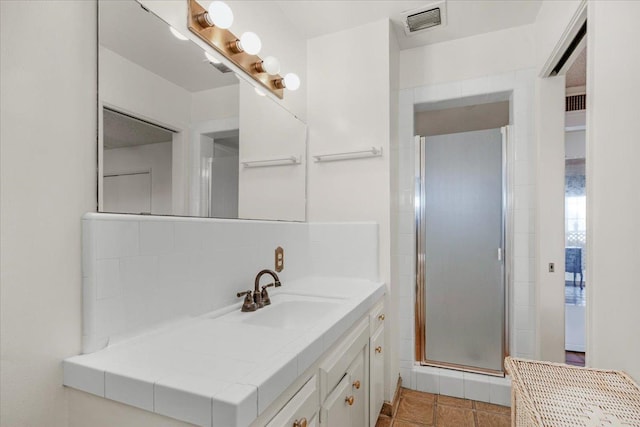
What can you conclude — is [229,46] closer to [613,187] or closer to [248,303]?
[248,303]

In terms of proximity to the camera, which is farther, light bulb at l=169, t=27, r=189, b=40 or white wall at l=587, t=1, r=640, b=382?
light bulb at l=169, t=27, r=189, b=40

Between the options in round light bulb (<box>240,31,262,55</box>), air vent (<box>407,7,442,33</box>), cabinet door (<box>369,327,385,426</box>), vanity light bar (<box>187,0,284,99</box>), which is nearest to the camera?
vanity light bar (<box>187,0,284,99</box>)

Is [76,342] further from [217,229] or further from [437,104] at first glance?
[437,104]

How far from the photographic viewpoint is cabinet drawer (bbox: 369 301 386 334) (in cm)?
176

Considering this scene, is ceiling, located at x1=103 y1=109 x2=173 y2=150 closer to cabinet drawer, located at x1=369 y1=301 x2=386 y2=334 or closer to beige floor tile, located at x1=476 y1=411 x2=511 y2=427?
cabinet drawer, located at x1=369 y1=301 x2=386 y2=334

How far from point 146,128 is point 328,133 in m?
1.35

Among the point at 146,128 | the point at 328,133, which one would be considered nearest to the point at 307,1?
the point at 328,133

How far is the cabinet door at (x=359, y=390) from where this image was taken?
4.72ft

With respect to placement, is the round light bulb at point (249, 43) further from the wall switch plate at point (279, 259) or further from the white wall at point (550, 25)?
the white wall at point (550, 25)

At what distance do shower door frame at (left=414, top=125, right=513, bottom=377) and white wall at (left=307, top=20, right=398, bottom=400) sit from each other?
15.4 inches

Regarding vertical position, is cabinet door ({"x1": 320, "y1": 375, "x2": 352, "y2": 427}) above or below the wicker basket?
below

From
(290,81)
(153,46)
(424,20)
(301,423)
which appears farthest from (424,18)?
(301,423)

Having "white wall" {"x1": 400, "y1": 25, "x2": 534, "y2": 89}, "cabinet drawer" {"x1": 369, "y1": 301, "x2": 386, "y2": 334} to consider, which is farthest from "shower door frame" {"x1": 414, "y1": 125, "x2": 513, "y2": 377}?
"cabinet drawer" {"x1": 369, "y1": 301, "x2": 386, "y2": 334}

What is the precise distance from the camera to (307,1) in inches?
80.2
